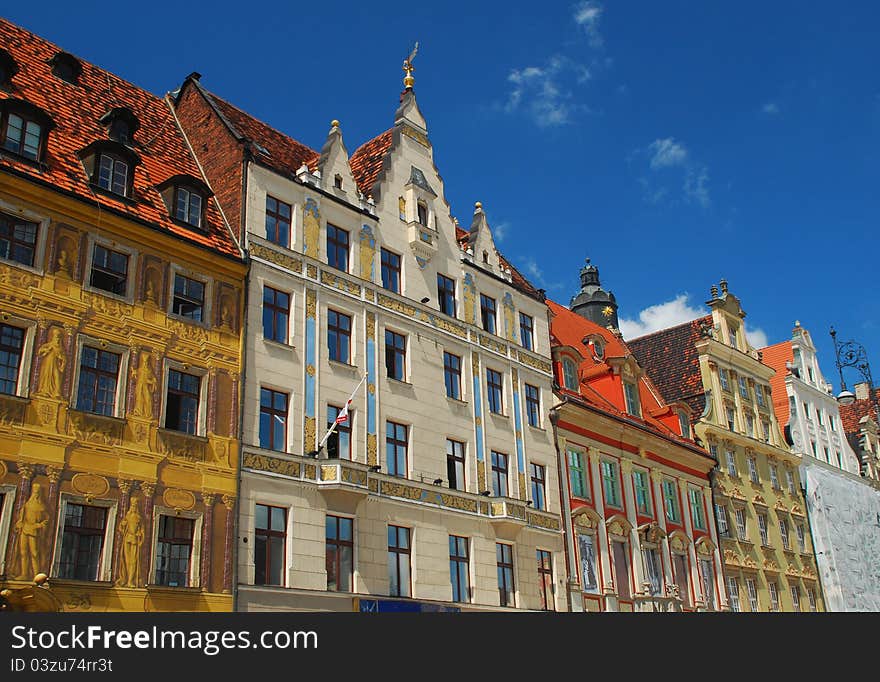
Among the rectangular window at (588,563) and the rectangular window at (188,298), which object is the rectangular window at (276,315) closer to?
the rectangular window at (188,298)

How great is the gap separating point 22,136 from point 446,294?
14598mm

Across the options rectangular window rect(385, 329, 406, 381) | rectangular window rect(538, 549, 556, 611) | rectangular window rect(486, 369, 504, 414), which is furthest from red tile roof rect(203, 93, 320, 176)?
rectangular window rect(538, 549, 556, 611)

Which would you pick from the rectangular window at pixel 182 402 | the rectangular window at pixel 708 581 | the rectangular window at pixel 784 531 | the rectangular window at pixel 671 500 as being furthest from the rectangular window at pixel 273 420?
the rectangular window at pixel 784 531

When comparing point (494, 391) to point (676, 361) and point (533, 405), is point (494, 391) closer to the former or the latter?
point (533, 405)

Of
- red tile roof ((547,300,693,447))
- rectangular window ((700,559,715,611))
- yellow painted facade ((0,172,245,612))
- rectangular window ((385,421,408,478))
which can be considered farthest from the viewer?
rectangular window ((700,559,715,611))

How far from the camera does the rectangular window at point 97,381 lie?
893 inches

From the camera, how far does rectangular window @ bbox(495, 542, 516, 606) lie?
105ft

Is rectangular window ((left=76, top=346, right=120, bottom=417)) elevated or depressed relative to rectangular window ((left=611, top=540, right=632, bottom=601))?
elevated

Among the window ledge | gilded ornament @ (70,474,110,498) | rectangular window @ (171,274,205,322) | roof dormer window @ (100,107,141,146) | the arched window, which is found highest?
roof dormer window @ (100,107,141,146)

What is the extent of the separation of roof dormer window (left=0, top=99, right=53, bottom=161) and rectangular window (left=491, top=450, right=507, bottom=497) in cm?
1686

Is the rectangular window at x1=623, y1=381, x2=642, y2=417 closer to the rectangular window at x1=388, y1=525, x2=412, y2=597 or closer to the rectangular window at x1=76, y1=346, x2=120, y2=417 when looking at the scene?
the rectangular window at x1=388, y1=525, x2=412, y2=597

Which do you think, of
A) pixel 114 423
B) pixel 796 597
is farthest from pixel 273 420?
pixel 796 597

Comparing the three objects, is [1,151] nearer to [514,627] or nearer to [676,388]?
[514,627]

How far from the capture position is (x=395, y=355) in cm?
3108
